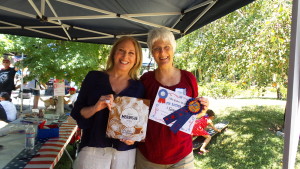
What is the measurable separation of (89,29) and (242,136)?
515 cm

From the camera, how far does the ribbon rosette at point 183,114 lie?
5.99 feet

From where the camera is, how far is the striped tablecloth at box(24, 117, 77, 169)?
221 centimetres

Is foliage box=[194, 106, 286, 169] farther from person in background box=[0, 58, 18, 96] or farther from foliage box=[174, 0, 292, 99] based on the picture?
person in background box=[0, 58, 18, 96]

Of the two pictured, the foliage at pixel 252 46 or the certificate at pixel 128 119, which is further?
the foliage at pixel 252 46

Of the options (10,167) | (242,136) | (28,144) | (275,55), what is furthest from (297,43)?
(242,136)

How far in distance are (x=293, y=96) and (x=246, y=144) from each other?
5.65 m

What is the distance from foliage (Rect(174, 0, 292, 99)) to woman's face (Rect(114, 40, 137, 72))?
357 cm

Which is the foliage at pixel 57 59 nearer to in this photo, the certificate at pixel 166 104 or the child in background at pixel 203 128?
the child in background at pixel 203 128

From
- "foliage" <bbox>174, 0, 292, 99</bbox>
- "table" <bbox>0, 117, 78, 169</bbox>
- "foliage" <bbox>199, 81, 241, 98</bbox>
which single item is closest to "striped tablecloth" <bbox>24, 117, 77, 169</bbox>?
"table" <bbox>0, 117, 78, 169</bbox>

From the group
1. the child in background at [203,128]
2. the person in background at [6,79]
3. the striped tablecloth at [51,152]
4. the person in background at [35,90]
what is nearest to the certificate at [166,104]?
the striped tablecloth at [51,152]

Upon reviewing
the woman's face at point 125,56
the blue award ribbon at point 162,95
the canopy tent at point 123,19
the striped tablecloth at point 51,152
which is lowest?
the striped tablecloth at point 51,152

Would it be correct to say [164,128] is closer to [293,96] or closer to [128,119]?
[128,119]

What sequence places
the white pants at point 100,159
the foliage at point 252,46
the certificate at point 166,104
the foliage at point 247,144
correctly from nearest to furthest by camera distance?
1. the white pants at point 100,159
2. the certificate at point 166,104
3. the foliage at point 252,46
4. the foliage at point 247,144

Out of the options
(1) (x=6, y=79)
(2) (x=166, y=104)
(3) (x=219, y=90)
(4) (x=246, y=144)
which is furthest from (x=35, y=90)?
(3) (x=219, y=90)
